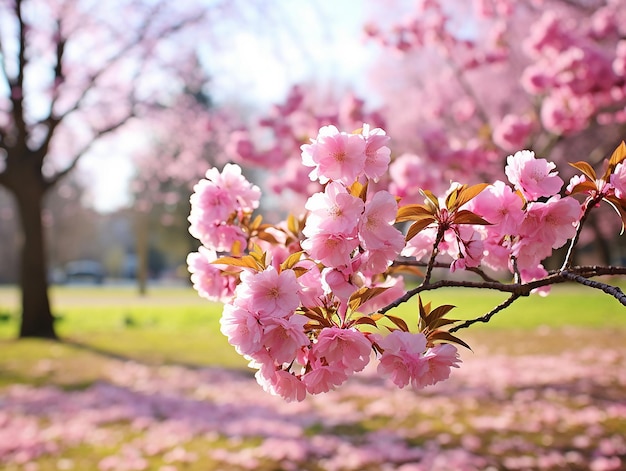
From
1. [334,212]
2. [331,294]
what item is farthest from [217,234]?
[334,212]

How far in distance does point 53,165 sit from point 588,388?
1905cm

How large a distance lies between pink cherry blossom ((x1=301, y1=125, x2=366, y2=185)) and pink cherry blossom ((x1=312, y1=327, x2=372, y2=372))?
285 millimetres

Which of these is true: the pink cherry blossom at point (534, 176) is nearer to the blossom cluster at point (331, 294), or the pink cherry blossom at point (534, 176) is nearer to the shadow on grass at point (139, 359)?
the blossom cluster at point (331, 294)

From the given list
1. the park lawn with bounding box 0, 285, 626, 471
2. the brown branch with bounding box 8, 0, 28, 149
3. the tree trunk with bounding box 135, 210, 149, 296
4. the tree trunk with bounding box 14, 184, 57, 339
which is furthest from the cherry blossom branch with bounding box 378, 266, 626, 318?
the tree trunk with bounding box 135, 210, 149, 296

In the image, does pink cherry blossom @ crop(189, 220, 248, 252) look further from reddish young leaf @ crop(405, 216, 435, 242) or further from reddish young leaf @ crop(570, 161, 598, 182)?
reddish young leaf @ crop(570, 161, 598, 182)

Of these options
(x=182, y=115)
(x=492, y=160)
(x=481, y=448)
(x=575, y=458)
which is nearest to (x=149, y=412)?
(x=481, y=448)

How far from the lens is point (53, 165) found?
20266 millimetres

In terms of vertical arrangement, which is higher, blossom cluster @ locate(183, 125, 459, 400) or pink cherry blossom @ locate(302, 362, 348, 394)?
blossom cluster @ locate(183, 125, 459, 400)

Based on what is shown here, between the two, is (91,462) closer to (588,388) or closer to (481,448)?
(481,448)

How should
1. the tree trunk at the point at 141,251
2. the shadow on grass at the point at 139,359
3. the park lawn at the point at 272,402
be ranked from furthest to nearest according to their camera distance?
the tree trunk at the point at 141,251, the shadow on grass at the point at 139,359, the park lawn at the point at 272,402

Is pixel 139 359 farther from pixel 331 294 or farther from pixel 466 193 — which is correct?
pixel 466 193

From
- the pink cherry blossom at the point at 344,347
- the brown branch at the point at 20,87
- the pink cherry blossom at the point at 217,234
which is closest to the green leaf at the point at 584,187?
the pink cherry blossom at the point at 344,347

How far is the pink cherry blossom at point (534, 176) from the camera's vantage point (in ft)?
3.97

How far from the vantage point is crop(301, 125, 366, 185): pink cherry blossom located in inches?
44.8
